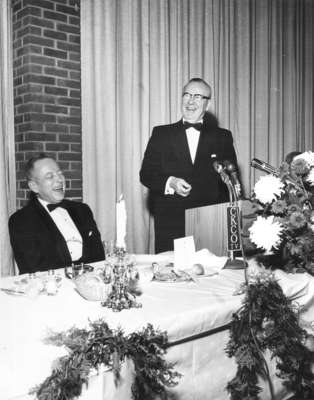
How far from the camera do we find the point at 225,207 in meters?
2.29

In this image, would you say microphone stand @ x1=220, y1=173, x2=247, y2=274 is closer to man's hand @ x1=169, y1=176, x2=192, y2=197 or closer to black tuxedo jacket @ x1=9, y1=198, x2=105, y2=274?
man's hand @ x1=169, y1=176, x2=192, y2=197

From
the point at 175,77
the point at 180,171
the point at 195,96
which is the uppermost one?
the point at 175,77

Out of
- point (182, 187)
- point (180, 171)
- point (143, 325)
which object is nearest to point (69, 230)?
point (182, 187)

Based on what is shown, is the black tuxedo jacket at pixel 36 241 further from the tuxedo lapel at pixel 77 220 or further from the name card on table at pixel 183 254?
the name card on table at pixel 183 254

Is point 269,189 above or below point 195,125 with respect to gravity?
below

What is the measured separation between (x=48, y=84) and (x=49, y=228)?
5.36 ft

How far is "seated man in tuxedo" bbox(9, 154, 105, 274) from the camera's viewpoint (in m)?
2.75

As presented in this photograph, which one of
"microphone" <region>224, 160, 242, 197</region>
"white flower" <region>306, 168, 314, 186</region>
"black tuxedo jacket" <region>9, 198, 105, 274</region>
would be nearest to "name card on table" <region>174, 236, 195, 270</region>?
"microphone" <region>224, 160, 242, 197</region>

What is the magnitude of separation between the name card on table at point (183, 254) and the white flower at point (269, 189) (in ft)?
1.37

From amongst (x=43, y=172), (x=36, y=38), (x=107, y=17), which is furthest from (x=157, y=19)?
(x=43, y=172)

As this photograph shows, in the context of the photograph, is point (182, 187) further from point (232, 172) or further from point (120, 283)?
point (120, 283)

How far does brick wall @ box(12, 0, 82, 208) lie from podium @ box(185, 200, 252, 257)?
73.3 inches

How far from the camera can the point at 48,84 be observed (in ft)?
12.9

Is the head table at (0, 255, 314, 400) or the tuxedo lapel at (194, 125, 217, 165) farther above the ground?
the tuxedo lapel at (194, 125, 217, 165)
